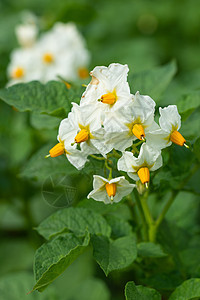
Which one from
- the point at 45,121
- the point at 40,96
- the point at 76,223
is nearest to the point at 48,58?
the point at 45,121

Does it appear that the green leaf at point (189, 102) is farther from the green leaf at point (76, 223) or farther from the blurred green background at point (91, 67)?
the green leaf at point (76, 223)

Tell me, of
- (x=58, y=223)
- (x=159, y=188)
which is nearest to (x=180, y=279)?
(x=159, y=188)

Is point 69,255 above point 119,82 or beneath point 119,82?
beneath

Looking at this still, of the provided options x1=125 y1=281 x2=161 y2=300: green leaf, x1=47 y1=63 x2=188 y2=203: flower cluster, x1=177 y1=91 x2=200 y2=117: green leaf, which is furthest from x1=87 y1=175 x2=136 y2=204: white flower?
x1=177 y1=91 x2=200 y2=117: green leaf

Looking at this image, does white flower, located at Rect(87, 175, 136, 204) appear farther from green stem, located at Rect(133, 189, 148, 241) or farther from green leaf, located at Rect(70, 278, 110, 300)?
green leaf, located at Rect(70, 278, 110, 300)

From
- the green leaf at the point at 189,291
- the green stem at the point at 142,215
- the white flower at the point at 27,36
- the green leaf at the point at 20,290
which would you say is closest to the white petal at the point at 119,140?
the green stem at the point at 142,215

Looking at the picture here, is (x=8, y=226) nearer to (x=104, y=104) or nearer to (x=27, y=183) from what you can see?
(x=27, y=183)
